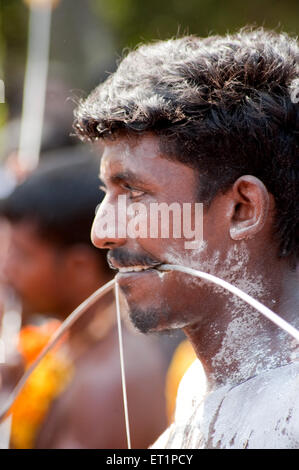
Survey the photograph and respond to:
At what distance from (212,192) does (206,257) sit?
7.2 inches

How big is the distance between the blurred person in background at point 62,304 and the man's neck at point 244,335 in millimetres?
1247

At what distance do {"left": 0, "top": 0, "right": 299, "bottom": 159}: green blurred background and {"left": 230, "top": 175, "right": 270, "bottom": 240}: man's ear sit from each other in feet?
16.2

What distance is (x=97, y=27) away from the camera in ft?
27.0

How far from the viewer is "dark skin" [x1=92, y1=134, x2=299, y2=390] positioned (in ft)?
7.25

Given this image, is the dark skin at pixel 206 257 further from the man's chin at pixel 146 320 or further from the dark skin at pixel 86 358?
the dark skin at pixel 86 358

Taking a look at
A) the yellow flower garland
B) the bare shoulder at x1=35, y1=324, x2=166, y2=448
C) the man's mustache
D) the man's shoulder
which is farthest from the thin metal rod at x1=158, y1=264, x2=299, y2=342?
the yellow flower garland

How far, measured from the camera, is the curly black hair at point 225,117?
2.21 meters

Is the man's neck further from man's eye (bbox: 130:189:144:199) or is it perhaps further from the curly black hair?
man's eye (bbox: 130:189:144:199)

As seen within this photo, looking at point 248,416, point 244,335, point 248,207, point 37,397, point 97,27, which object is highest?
point 97,27

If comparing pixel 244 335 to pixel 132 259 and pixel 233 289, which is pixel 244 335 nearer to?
pixel 233 289

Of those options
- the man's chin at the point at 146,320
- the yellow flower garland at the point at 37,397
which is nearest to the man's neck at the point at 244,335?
the man's chin at the point at 146,320

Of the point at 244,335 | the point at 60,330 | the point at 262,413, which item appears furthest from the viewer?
the point at 60,330

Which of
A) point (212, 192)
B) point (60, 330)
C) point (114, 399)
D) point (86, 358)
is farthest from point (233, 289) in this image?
point (86, 358)
